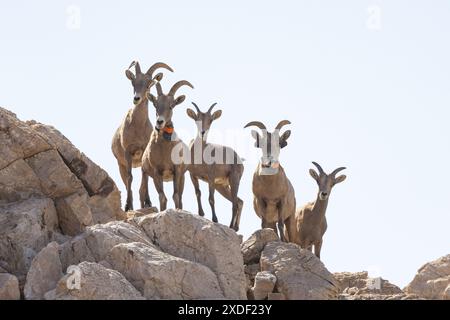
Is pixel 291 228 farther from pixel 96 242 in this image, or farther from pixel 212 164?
pixel 96 242

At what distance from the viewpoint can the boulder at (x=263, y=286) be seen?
702 inches

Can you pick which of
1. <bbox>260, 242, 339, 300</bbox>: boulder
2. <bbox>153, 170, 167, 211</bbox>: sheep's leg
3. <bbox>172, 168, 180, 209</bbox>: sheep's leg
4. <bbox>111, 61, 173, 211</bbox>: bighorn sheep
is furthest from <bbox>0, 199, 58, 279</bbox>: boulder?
<bbox>111, 61, 173, 211</bbox>: bighorn sheep

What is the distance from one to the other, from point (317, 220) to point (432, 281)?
3.00 meters

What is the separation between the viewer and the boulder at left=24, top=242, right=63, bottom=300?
14.8 m

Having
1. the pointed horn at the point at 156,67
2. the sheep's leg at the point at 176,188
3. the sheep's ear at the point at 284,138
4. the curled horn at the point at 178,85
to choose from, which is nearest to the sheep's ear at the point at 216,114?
the curled horn at the point at 178,85

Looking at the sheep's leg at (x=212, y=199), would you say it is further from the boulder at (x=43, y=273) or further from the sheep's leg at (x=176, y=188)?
the boulder at (x=43, y=273)

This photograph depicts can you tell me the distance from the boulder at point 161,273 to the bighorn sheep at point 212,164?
6810 mm

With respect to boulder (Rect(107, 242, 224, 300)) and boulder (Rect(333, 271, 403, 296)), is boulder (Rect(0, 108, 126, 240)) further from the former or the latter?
boulder (Rect(333, 271, 403, 296))

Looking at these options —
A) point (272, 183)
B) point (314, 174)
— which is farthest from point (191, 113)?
point (314, 174)

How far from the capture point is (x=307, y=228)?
23.5m

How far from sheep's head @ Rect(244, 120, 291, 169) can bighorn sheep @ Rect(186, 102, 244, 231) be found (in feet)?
2.81
